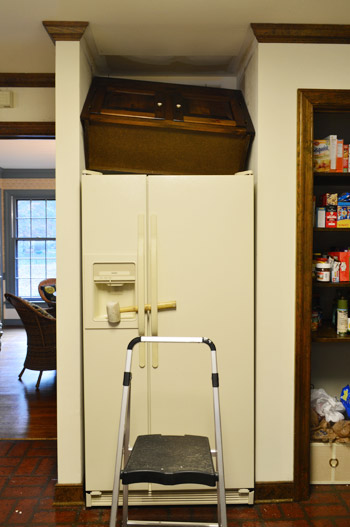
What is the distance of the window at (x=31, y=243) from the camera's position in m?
7.76

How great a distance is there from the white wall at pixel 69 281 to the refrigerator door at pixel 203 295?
0.43 meters

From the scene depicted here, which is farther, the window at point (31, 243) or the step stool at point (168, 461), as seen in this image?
the window at point (31, 243)

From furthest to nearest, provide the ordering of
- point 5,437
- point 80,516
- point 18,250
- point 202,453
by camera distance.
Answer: point 18,250 → point 5,437 → point 80,516 → point 202,453

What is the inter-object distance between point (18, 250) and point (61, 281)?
5762 millimetres

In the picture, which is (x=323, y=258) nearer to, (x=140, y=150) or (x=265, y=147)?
(x=265, y=147)

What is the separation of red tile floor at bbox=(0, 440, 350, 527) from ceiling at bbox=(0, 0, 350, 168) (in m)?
2.58

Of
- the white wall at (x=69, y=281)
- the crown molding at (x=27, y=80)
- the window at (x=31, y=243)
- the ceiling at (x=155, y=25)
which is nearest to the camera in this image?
the ceiling at (x=155, y=25)

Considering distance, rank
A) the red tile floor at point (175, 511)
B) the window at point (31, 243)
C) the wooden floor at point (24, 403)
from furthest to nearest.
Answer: the window at point (31, 243)
the wooden floor at point (24, 403)
the red tile floor at point (175, 511)

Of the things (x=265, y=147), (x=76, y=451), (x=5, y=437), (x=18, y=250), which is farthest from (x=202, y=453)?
(x=18, y=250)

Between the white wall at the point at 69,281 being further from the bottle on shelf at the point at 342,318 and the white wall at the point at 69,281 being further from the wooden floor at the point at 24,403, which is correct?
the bottle on shelf at the point at 342,318

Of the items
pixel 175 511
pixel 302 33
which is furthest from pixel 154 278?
pixel 302 33

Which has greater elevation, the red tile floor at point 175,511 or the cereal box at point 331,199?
the cereal box at point 331,199

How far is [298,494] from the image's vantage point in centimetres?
251

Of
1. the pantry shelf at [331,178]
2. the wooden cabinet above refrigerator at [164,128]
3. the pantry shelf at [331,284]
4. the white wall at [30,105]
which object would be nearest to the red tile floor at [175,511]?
the pantry shelf at [331,284]
